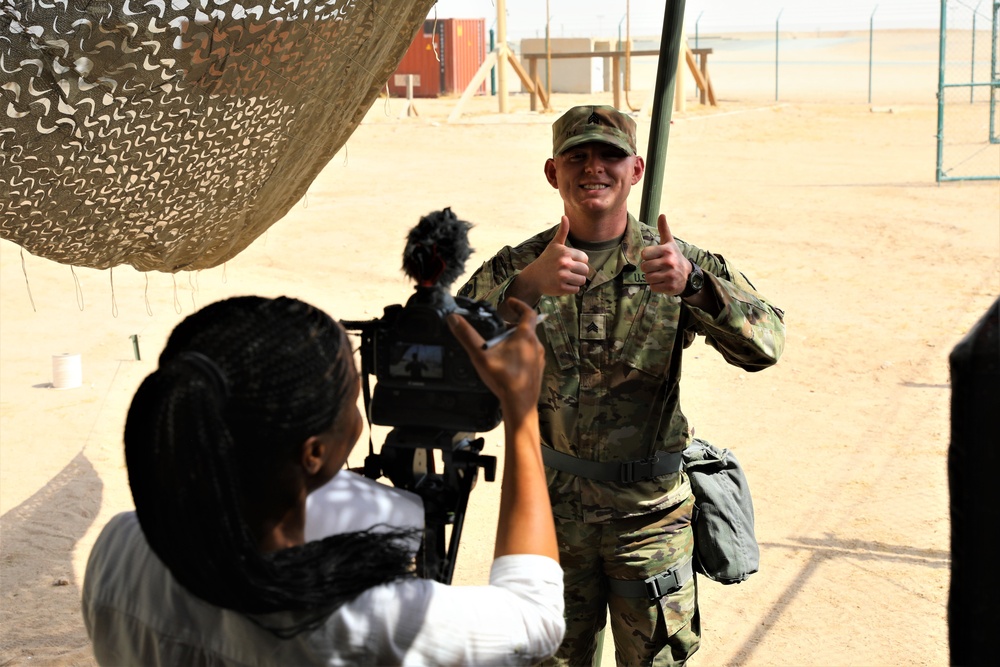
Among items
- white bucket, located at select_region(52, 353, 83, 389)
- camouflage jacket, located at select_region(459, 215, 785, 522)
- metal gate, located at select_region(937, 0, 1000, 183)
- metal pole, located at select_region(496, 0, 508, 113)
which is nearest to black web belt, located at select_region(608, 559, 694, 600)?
camouflage jacket, located at select_region(459, 215, 785, 522)

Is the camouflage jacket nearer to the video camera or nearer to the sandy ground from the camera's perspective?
the video camera

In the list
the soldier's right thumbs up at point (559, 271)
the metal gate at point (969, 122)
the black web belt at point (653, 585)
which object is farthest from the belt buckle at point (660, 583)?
the metal gate at point (969, 122)

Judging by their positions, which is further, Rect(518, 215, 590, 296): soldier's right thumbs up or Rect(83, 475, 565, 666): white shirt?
Rect(518, 215, 590, 296): soldier's right thumbs up

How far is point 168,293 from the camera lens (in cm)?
875

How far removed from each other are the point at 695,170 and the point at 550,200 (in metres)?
3.08

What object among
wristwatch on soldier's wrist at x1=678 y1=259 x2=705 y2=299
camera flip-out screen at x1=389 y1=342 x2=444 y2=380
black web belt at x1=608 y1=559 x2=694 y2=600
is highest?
camera flip-out screen at x1=389 y1=342 x2=444 y2=380

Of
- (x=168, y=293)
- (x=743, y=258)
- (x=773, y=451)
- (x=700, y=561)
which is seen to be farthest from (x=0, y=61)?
(x=743, y=258)

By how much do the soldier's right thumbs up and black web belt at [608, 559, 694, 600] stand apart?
2.49 ft

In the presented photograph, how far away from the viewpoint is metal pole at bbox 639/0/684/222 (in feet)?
10.5

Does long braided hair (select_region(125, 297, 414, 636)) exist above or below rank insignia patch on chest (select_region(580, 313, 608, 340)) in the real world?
above

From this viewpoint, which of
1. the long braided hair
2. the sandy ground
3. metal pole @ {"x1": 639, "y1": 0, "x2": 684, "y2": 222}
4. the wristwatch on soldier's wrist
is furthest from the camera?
the sandy ground

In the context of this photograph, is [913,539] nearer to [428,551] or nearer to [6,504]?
[428,551]

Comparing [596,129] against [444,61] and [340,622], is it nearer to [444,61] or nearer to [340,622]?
[340,622]

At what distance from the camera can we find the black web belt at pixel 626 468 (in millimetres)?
2664
